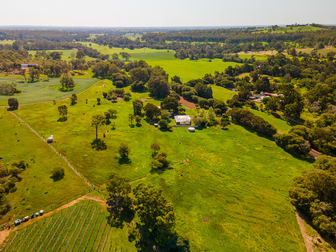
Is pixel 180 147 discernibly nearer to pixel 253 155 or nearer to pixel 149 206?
pixel 253 155

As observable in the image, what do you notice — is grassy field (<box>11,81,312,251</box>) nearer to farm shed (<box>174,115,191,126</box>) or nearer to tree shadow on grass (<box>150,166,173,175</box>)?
tree shadow on grass (<box>150,166,173,175</box>)

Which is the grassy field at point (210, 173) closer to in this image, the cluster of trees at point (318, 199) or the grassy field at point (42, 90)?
the cluster of trees at point (318, 199)

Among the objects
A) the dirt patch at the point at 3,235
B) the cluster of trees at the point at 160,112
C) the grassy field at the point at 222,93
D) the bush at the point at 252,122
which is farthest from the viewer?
the grassy field at the point at 222,93

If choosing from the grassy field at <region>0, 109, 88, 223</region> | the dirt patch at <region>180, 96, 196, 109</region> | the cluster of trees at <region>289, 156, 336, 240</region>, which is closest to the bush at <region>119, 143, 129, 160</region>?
the grassy field at <region>0, 109, 88, 223</region>

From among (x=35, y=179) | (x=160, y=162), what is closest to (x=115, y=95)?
(x=160, y=162)

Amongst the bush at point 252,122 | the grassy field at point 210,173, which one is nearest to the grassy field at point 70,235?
the grassy field at point 210,173

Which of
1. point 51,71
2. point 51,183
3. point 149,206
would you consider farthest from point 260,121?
point 51,71
